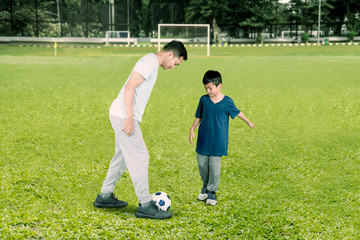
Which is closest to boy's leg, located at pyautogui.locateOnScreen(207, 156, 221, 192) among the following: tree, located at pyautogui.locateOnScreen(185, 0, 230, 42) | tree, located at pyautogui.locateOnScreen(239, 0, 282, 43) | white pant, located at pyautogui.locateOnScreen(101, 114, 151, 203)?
white pant, located at pyautogui.locateOnScreen(101, 114, 151, 203)

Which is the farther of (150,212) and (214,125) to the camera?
(214,125)

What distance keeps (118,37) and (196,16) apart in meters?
15.4

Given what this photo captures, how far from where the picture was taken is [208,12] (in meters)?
62.1

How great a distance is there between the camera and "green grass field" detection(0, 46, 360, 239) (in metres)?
4.27

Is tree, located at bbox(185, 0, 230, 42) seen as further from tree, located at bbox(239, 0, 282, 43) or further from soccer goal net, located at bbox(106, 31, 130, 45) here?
soccer goal net, located at bbox(106, 31, 130, 45)

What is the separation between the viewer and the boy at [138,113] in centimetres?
387

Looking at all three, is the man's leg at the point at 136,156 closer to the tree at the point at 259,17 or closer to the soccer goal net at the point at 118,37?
the soccer goal net at the point at 118,37

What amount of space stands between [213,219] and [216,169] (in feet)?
1.77

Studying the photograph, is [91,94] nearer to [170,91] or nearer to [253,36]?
[170,91]

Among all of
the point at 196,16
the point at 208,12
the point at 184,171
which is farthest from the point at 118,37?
the point at 184,171

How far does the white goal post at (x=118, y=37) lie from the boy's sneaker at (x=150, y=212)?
4740 centimetres

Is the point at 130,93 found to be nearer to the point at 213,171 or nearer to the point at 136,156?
the point at 136,156

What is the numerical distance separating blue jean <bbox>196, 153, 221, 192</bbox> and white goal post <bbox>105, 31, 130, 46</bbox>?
4711cm

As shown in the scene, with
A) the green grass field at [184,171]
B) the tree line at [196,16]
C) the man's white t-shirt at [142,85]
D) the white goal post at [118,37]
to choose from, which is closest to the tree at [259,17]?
the tree line at [196,16]
